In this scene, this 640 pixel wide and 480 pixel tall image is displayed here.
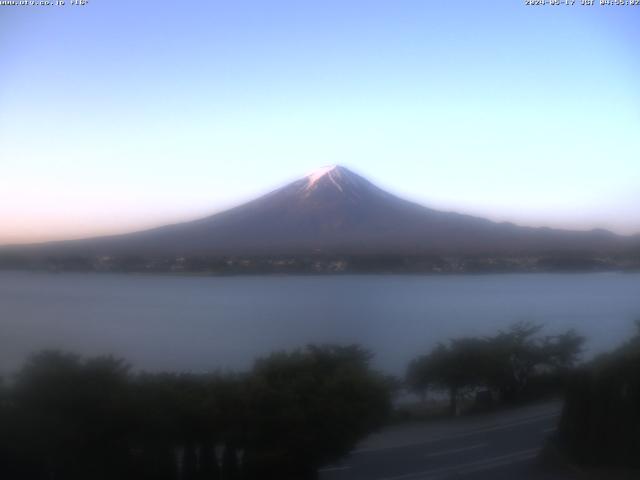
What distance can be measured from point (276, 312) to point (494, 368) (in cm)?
349

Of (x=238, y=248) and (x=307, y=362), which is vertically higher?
(x=238, y=248)

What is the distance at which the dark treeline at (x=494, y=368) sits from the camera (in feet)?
37.3

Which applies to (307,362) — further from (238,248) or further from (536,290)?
(536,290)

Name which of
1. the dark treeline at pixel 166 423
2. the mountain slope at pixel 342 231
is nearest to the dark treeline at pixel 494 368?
the mountain slope at pixel 342 231

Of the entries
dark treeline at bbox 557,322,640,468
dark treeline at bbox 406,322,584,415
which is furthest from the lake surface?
dark treeline at bbox 557,322,640,468

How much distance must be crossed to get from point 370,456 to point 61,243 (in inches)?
209

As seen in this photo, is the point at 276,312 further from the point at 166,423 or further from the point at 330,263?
the point at 166,423

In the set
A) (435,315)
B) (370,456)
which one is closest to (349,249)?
(435,315)

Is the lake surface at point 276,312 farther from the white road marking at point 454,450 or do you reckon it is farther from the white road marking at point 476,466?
the white road marking at point 476,466

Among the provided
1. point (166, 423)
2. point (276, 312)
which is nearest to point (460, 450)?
point (166, 423)

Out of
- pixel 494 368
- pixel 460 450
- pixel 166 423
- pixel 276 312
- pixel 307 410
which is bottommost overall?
pixel 460 450

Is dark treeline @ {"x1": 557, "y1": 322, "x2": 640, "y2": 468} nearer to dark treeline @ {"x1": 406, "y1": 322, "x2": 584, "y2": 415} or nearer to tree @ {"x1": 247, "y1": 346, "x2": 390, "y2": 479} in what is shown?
dark treeline @ {"x1": 406, "y1": 322, "x2": 584, "y2": 415}

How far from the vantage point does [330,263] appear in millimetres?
12375

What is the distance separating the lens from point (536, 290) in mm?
14680
